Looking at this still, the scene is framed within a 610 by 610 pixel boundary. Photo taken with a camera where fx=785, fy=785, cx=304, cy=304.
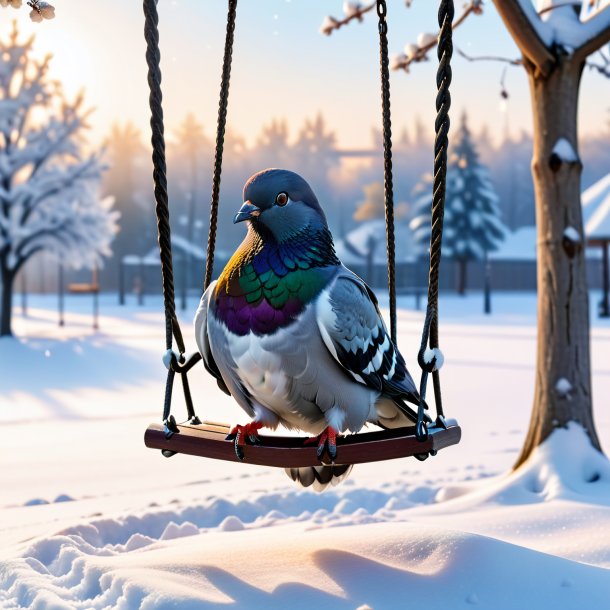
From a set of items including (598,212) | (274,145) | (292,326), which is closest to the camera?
(292,326)

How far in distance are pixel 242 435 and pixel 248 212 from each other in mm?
749

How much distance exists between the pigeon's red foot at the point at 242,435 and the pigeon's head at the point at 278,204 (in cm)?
65

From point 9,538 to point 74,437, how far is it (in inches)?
105

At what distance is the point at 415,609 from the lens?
2828mm

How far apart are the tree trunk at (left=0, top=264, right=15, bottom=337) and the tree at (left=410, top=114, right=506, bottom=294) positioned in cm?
2238

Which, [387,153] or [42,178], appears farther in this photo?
[42,178]

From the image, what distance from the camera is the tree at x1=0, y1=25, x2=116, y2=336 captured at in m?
16.7

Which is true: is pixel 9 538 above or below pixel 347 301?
below

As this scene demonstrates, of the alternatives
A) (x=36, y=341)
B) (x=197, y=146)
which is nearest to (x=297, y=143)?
(x=197, y=146)

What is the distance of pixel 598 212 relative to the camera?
21484mm

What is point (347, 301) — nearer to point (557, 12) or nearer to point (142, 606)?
point (142, 606)

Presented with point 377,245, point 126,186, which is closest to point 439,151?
point 377,245

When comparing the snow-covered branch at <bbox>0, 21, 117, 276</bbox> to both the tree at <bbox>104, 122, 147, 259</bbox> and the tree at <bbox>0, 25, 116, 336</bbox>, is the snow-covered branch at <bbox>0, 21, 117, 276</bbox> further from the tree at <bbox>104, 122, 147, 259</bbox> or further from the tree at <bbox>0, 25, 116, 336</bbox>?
the tree at <bbox>104, 122, 147, 259</bbox>

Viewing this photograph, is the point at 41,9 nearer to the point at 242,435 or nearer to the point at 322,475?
→ the point at 242,435
